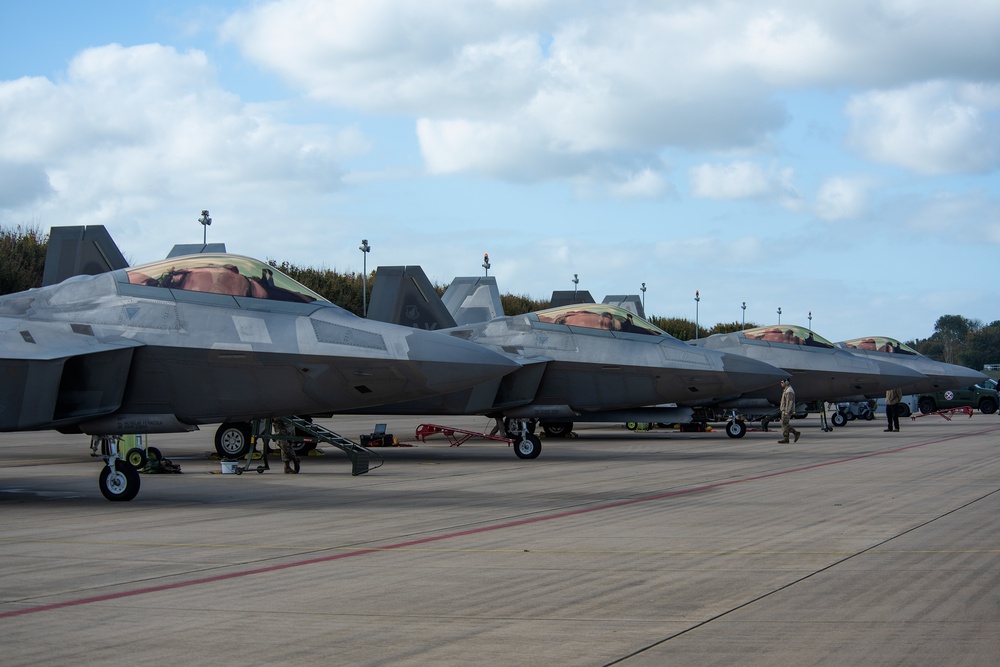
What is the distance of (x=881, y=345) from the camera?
3806 centimetres

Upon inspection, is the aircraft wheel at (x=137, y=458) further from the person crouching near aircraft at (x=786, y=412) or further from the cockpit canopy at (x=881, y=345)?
the cockpit canopy at (x=881, y=345)

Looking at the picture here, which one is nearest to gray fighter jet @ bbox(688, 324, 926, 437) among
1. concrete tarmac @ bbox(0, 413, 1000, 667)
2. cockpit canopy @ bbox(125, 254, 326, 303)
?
concrete tarmac @ bbox(0, 413, 1000, 667)

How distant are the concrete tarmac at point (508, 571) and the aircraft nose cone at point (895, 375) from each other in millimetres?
15117

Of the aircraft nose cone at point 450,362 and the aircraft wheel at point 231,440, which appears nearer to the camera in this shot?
the aircraft nose cone at point 450,362

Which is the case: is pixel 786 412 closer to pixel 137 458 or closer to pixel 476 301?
pixel 476 301

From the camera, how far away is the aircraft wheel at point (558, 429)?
29375mm

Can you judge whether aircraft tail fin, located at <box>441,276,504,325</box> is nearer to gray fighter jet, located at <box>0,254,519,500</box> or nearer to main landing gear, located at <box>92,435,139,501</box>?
gray fighter jet, located at <box>0,254,519,500</box>

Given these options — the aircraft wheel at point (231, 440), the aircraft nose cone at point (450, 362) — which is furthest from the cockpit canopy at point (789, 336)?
the aircraft nose cone at point (450, 362)

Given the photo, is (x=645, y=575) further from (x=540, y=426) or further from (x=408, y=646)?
(x=540, y=426)

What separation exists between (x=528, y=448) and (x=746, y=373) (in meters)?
5.55

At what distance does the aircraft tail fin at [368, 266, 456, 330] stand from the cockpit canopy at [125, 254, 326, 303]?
12.4 metres

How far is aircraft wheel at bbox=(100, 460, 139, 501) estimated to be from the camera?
12.8 metres

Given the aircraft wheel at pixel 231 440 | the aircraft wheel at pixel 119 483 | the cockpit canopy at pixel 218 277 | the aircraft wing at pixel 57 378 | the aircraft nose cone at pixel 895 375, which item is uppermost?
the cockpit canopy at pixel 218 277

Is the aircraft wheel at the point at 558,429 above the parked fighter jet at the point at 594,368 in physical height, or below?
below
